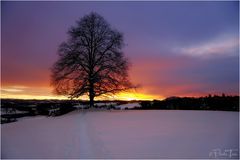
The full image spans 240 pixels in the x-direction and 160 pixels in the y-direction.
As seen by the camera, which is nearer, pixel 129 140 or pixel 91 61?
pixel 129 140

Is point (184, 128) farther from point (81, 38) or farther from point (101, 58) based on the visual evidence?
point (81, 38)

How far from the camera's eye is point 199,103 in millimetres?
11836

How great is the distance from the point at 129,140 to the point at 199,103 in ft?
22.5

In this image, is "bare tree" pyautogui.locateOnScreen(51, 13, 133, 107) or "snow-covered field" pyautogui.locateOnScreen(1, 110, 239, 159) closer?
"snow-covered field" pyautogui.locateOnScreen(1, 110, 239, 159)

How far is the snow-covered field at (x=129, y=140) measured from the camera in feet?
18.2

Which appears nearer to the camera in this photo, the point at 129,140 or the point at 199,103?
the point at 129,140

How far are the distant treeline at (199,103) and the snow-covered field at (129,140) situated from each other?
3.01 meters

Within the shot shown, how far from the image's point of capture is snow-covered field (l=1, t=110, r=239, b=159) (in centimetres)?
555

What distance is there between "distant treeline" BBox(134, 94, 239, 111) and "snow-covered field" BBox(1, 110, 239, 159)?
3.01 meters

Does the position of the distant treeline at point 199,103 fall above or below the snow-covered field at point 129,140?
above

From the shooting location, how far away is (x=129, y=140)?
6309 millimetres

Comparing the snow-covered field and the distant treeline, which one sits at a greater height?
the distant treeline

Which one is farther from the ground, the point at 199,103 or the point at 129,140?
the point at 199,103

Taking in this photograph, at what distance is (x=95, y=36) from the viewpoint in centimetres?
1537
